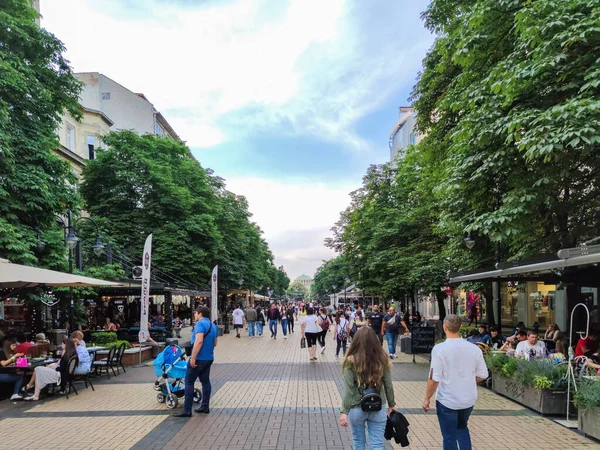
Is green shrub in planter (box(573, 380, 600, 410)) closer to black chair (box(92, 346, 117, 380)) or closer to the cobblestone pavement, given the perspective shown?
the cobblestone pavement

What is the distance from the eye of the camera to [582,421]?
7059mm

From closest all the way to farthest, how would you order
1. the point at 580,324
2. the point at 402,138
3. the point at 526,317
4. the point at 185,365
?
1. the point at 185,365
2. the point at 580,324
3. the point at 526,317
4. the point at 402,138

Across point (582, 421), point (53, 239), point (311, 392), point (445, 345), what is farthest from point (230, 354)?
point (445, 345)

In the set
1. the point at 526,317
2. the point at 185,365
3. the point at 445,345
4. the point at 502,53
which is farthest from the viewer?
the point at 526,317

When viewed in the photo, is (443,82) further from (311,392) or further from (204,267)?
(204,267)

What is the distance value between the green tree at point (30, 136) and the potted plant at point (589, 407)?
1388 centimetres

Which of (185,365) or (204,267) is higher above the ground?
(204,267)

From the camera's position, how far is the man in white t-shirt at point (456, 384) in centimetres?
480

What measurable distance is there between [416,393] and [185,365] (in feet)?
15.2

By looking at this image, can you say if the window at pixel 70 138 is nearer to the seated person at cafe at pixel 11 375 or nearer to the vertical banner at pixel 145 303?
the vertical banner at pixel 145 303

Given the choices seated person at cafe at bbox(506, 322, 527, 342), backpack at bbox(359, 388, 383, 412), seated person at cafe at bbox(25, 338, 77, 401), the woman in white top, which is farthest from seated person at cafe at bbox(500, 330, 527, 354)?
seated person at cafe at bbox(25, 338, 77, 401)

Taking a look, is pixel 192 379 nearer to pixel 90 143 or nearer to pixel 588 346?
pixel 588 346

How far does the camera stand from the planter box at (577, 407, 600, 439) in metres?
6.66

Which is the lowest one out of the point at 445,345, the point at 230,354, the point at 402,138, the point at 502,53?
the point at 230,354
